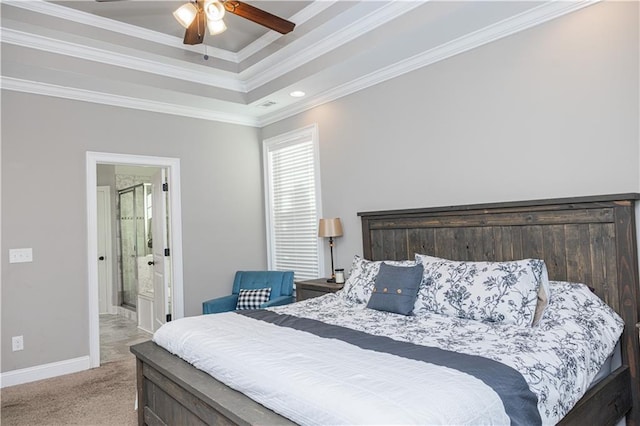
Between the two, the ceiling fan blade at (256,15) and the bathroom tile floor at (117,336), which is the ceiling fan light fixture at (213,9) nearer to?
the ceiling fan blade at (256,15)

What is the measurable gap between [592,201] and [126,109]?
4261 millimetres

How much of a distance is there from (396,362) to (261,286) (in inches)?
121

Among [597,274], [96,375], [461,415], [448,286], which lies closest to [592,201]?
[597,274]

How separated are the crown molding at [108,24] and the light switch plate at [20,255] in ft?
6.67

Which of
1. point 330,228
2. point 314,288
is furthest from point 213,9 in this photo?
point 314,288

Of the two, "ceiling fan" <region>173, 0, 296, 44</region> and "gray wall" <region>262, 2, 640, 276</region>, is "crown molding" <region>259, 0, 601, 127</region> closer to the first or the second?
"gray wall" <region>262, 2, 640, 276</region>

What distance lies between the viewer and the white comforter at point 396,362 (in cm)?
143

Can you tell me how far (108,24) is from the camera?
3.58 meters

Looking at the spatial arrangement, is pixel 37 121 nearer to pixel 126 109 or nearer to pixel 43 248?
pixel 126 109

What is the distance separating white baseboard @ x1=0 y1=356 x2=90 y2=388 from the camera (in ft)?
11.9

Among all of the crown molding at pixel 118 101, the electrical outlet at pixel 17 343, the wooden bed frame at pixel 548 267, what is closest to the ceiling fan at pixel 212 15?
the crown molding at pixel 118 101

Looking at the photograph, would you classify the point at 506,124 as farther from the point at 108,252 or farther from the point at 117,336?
the point at 108,252

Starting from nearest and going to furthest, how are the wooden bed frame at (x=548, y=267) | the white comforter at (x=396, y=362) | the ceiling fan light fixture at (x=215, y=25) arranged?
the white comforter at (x=396, y=362)
the wooden bed frame at (x=548, y=267)
the ceiling fan light fixture at (x=215, y=25)

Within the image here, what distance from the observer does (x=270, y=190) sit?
5340 millimetres
